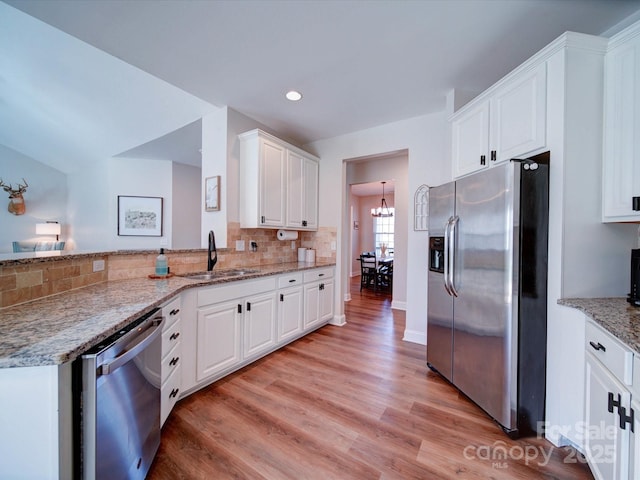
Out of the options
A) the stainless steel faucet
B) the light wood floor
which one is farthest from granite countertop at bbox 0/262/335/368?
the light wood floor

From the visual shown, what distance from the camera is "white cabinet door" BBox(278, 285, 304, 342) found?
2.74 metres

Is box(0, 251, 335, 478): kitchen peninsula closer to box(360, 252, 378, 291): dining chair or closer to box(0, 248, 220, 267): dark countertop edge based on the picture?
box(0, 248, 220, 267): dark countertop edge

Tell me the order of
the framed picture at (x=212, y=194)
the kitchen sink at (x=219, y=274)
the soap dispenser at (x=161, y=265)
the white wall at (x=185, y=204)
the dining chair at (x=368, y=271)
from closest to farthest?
the soap dispenser at (x=161, y=265), the kitchen sink at (x=219, y=274), the framed picture at (x=212, y=194), the white wall at (x=185, y=204), the dining chair at (x=368, y=271)

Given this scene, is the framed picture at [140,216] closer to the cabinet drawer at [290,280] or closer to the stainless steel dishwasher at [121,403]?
the cabinet drawer at [290,280]

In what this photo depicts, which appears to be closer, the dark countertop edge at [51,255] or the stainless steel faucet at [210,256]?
the dark countertop edge at [51,255]

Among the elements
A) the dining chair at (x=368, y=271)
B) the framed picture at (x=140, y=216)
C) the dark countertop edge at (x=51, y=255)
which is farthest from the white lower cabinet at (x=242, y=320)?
the framed picture at (x=140, y=216)

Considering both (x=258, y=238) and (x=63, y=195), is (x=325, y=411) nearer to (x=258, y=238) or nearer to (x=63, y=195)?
(x=258, y=238)

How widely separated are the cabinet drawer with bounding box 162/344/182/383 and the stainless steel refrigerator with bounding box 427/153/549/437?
209 cm

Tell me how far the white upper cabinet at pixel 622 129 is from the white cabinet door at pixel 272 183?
2.74 metres

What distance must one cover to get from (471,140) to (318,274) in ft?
7.12

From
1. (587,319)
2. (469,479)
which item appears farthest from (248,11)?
(469,479)

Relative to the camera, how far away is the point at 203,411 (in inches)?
71.2

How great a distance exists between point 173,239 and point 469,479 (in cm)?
Result: 559

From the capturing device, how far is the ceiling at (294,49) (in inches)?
64.2
